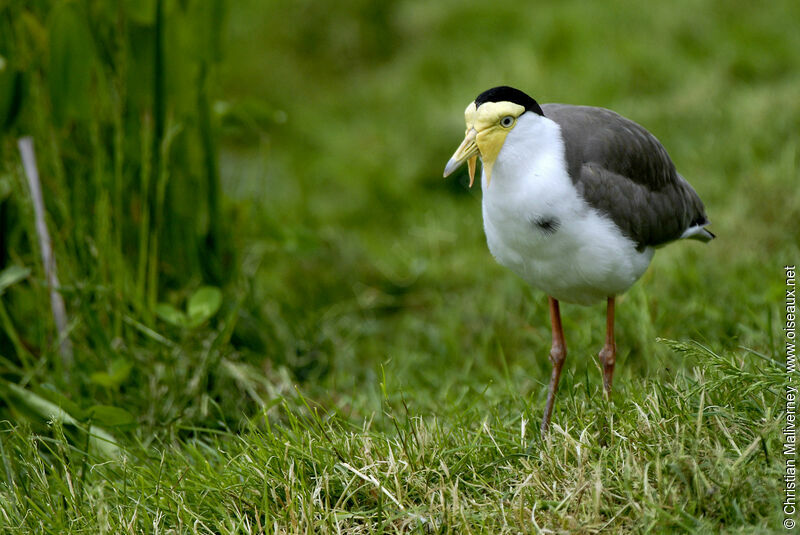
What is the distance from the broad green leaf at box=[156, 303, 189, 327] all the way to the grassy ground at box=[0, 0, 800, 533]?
0.30ft

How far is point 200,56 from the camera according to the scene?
146 inches

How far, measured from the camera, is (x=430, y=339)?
424 cm

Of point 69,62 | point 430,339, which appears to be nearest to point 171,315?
point 69,62

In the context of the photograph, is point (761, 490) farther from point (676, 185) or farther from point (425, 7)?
point (425, 7)

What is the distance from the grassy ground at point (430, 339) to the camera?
2408 millimetres

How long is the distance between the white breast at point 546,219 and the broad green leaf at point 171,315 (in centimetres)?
128

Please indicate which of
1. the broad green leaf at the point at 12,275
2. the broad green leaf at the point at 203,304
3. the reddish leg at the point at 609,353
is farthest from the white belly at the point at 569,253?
the broad green leaf at the point at 12,275

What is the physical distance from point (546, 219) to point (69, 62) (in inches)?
78.1

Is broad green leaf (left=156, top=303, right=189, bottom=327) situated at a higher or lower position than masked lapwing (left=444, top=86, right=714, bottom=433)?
lower

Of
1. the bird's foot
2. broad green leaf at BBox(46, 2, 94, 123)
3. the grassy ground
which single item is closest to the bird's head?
the grassy ground

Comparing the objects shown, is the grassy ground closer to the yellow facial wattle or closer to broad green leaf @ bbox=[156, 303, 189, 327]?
broad green leaf @ bbox=[156, 303, 189, 327]

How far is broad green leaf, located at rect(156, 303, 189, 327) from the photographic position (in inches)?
133

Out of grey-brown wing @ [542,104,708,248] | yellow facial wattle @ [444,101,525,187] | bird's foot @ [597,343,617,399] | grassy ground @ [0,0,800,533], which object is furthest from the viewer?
bird's foot @ [597,343,617,399]

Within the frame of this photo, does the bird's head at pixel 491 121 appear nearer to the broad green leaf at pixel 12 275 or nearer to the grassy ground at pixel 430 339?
the grassy ground at pixel 430 339
